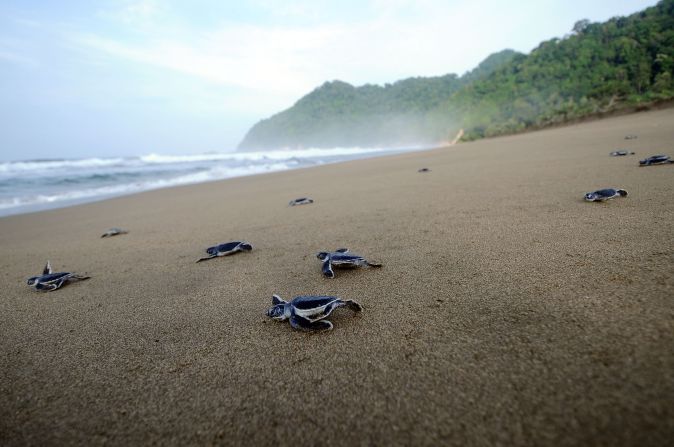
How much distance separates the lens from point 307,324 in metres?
1.48

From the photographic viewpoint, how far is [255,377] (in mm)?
1236

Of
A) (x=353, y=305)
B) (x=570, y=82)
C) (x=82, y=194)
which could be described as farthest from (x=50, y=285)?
(x=570, y=82)

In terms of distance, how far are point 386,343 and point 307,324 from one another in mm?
382

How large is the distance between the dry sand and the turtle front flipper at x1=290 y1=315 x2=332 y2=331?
48 millimetres

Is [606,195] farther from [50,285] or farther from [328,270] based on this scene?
[50,285]

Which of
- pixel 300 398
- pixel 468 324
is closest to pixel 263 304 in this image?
pixel 300 398

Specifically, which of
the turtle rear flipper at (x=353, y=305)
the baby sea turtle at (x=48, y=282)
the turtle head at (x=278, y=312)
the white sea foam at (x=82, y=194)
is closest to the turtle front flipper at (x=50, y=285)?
the baby sea turtle at (x=48, y=282)

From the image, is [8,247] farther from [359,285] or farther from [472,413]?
[472,413]

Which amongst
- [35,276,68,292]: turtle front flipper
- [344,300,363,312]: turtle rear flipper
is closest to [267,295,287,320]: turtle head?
[344,300,363,312]: turtle rear flipper

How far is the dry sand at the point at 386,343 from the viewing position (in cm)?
93

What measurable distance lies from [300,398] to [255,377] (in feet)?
0.78

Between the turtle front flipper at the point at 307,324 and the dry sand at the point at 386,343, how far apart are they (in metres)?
0.05

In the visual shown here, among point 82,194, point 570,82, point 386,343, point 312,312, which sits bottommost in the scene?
point 386,343

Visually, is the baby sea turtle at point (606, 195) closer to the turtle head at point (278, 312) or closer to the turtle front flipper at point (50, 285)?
the turtle head at point (278, 312)
